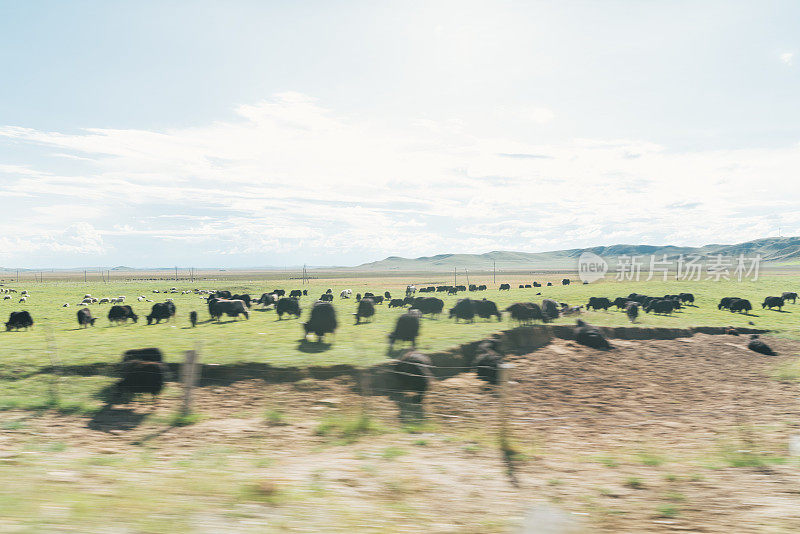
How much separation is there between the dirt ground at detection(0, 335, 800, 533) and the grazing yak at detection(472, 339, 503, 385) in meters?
0.46

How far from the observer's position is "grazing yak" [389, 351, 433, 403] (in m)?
13.4

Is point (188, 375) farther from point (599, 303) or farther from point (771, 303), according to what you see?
point (771, 303)

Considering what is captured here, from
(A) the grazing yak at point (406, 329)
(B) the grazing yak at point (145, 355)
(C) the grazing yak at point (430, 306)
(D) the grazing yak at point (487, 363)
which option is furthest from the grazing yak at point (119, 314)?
(D) the grazing yak at point (487, 363)

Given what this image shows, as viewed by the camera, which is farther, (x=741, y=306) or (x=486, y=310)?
(x=741, y=306)

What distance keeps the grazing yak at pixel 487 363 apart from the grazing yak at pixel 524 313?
10634mm

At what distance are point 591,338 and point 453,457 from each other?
15.3m

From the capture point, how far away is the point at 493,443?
377 inches

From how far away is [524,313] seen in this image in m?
28.4

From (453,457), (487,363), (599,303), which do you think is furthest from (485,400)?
(599,303)

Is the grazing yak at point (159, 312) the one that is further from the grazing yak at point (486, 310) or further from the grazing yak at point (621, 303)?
the grazing yak at point (621, 303)

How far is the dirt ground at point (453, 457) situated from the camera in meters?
5.90

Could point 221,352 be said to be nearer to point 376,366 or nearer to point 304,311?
point 376,366

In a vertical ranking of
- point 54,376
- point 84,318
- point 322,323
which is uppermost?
point 322,323

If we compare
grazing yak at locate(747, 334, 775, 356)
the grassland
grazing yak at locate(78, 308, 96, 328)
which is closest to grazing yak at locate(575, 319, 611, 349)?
the grassland
